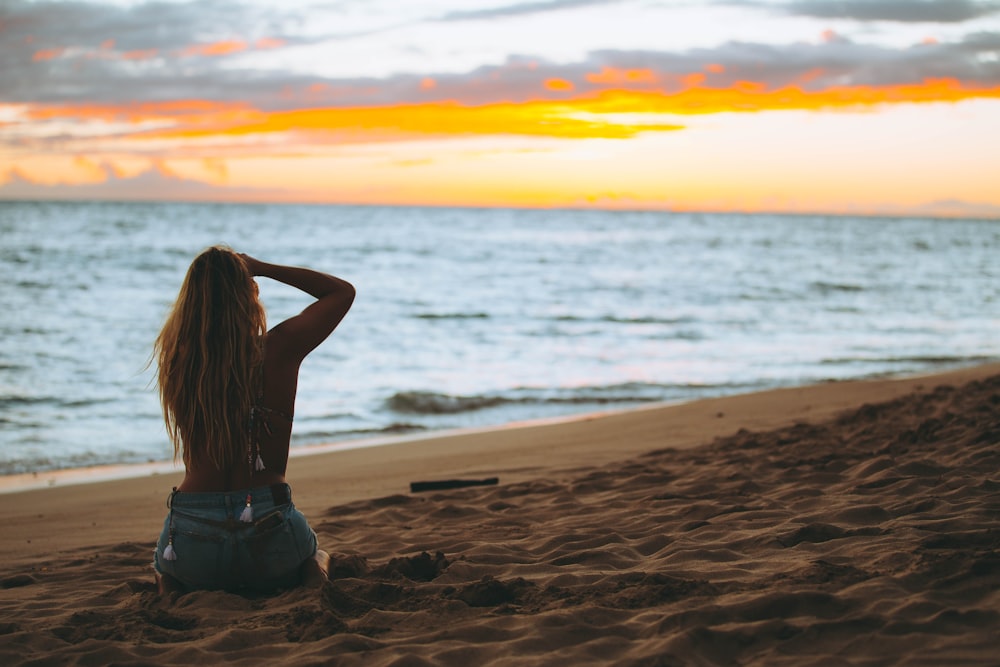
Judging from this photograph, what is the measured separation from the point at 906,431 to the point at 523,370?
832 cm

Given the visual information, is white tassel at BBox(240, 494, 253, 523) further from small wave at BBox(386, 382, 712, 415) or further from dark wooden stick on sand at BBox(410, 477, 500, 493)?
small wave at BBox(386, 382, 712, 415)

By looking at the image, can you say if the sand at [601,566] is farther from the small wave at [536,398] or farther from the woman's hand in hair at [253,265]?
the small wave at [536,398]

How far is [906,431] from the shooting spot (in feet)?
20.7

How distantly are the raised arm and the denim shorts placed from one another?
57cm

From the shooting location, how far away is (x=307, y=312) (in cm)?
362

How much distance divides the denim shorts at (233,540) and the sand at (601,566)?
87 mm

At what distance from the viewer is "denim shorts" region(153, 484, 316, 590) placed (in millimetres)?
3441

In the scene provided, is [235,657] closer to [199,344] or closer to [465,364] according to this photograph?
[199,344]

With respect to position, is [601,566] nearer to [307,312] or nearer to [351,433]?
[307,312]

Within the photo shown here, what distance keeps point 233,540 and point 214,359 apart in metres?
0.74

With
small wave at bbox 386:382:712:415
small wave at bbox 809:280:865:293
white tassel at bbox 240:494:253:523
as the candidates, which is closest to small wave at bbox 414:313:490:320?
small wave at bbox 386:382:712:415

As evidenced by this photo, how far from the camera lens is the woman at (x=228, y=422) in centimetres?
340

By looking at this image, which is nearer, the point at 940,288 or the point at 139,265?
the point at 940,288

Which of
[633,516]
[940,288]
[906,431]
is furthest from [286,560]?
[940,288]
